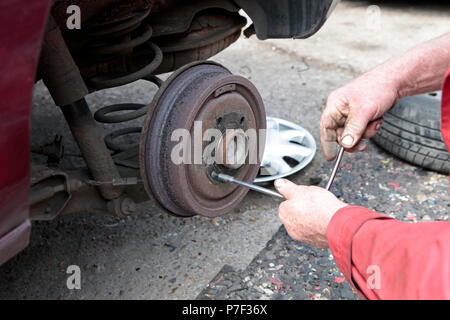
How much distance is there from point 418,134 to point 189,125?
1439 millimetres

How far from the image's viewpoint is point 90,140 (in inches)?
54.5

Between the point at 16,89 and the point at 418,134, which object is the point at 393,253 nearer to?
the point at 16,89

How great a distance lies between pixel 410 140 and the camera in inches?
90.4

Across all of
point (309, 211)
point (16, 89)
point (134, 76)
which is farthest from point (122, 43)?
point (309, 211)

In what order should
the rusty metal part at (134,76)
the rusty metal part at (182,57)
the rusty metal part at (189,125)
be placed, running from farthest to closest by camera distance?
1. the rusty metal part at (182,57)
2. the rusty metal part at (134,76)
3. the rusty metal part at (189,125)

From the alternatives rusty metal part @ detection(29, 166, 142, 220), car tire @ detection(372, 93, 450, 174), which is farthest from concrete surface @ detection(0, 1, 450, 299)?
rusty metal part @ detection(29, 166, 142, 220)

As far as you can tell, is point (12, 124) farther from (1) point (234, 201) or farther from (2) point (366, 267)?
(1) point (234, 201)

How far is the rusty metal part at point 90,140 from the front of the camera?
1357mm

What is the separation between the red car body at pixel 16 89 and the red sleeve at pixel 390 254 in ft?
2.27

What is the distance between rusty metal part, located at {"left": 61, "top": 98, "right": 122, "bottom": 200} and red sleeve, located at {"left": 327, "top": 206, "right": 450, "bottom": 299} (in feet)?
2.53

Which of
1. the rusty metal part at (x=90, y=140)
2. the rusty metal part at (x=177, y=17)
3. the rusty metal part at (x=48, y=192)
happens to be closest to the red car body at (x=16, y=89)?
the rusty metal part at (x=48, y=192)

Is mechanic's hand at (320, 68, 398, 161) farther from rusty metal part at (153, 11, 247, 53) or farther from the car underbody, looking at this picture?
rusty metal part at (153, 11, 247, 53)

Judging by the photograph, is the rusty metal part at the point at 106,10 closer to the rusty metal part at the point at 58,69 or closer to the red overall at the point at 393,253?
the rusty metal part at the point at 58,69

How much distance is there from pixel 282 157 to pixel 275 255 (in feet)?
2.36
